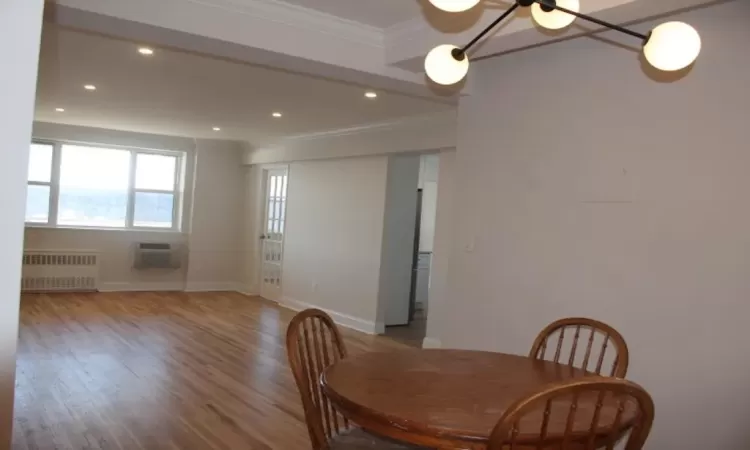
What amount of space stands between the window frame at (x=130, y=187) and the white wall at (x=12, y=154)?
27.6 feet

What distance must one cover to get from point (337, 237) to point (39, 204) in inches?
172

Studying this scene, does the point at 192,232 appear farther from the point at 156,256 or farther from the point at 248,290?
the point at 248,290

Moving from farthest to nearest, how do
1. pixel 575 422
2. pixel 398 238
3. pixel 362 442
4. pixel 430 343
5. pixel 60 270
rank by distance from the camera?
pixel 60 270 → pixel 398 238 → pixel 430 343 → pixel 362 442 → pixel 575 422

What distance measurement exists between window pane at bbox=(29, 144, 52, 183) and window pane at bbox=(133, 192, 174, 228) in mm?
1232

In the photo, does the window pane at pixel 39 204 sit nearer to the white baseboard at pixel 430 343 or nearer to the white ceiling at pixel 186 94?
the white ceiling at pixel 186 94

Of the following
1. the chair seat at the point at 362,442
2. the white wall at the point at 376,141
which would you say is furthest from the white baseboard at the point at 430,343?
the chair seat at the point at 362,442

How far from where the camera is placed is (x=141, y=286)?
9141 millimetres

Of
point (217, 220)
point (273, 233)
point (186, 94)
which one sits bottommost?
point (273, 233)

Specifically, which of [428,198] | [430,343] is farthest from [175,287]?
[430,343]

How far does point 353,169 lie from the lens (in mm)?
7480

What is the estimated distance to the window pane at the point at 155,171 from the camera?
9.25 metres

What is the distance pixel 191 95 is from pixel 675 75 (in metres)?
4.19

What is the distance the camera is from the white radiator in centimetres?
827

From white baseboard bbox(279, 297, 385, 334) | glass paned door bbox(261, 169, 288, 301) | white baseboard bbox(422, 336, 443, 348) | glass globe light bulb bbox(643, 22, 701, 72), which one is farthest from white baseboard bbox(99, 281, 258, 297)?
glass globe light bulb bbox(643, 22, 701, 72)
